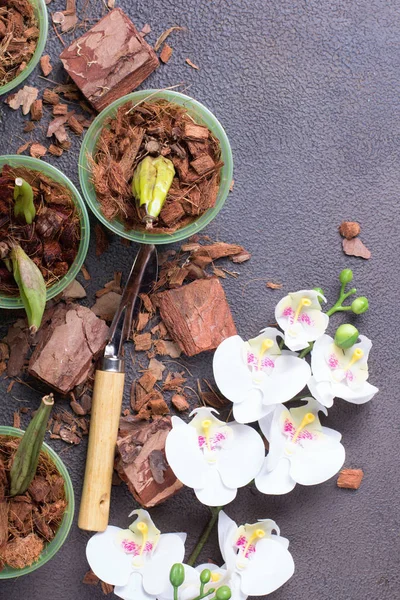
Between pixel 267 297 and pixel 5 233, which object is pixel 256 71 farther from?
pixel 5 233

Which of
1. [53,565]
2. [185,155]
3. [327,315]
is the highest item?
[185,155]

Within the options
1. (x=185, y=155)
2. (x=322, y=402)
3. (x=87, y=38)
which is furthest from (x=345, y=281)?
(x=87, y=38)

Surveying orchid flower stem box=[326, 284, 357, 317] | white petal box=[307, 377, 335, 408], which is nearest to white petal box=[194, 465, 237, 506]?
white petal box=[307, 377, 335, 408]

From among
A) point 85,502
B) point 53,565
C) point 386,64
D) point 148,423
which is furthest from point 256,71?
point 53,565

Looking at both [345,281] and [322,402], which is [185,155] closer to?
[345,281]

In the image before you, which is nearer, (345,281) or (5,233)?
(5,233)

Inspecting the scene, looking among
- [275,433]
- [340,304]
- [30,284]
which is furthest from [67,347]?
[340,304]

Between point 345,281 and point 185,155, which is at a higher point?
point 185,155
